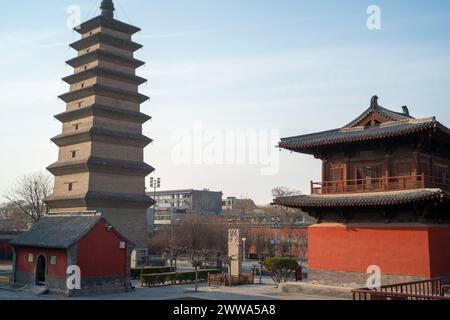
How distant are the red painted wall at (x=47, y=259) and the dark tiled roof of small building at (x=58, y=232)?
373 millimetres

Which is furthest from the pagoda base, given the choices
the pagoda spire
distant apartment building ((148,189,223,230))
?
distant apartment building ((148,189,223,230))

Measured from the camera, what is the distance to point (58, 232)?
92.7ft

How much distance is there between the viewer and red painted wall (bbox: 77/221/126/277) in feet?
86.2

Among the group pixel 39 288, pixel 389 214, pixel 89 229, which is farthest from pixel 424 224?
pixel 39 288

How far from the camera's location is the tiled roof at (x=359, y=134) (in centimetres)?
2188

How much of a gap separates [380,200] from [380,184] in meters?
1.91

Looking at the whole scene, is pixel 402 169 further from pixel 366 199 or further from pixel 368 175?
pixel 366 199

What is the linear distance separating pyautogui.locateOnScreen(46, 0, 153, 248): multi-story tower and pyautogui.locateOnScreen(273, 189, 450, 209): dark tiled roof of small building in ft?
69.2

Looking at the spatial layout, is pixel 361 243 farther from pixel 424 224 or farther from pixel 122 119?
pixel 122 119

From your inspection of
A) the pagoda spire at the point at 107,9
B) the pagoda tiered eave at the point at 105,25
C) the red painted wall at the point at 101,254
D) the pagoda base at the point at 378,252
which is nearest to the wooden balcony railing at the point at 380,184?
the pagoda base at the point at 378,252

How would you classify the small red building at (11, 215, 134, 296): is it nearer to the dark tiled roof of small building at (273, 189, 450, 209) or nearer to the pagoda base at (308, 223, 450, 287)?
the dark tiled roof of small building at (273, 189, 450, 209)

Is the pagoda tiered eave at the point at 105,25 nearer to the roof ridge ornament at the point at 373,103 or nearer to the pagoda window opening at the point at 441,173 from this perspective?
the roof ridge ornament at the point at 373,103

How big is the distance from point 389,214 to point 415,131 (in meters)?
4.34

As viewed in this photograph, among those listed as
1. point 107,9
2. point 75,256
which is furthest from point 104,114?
point 75,256
